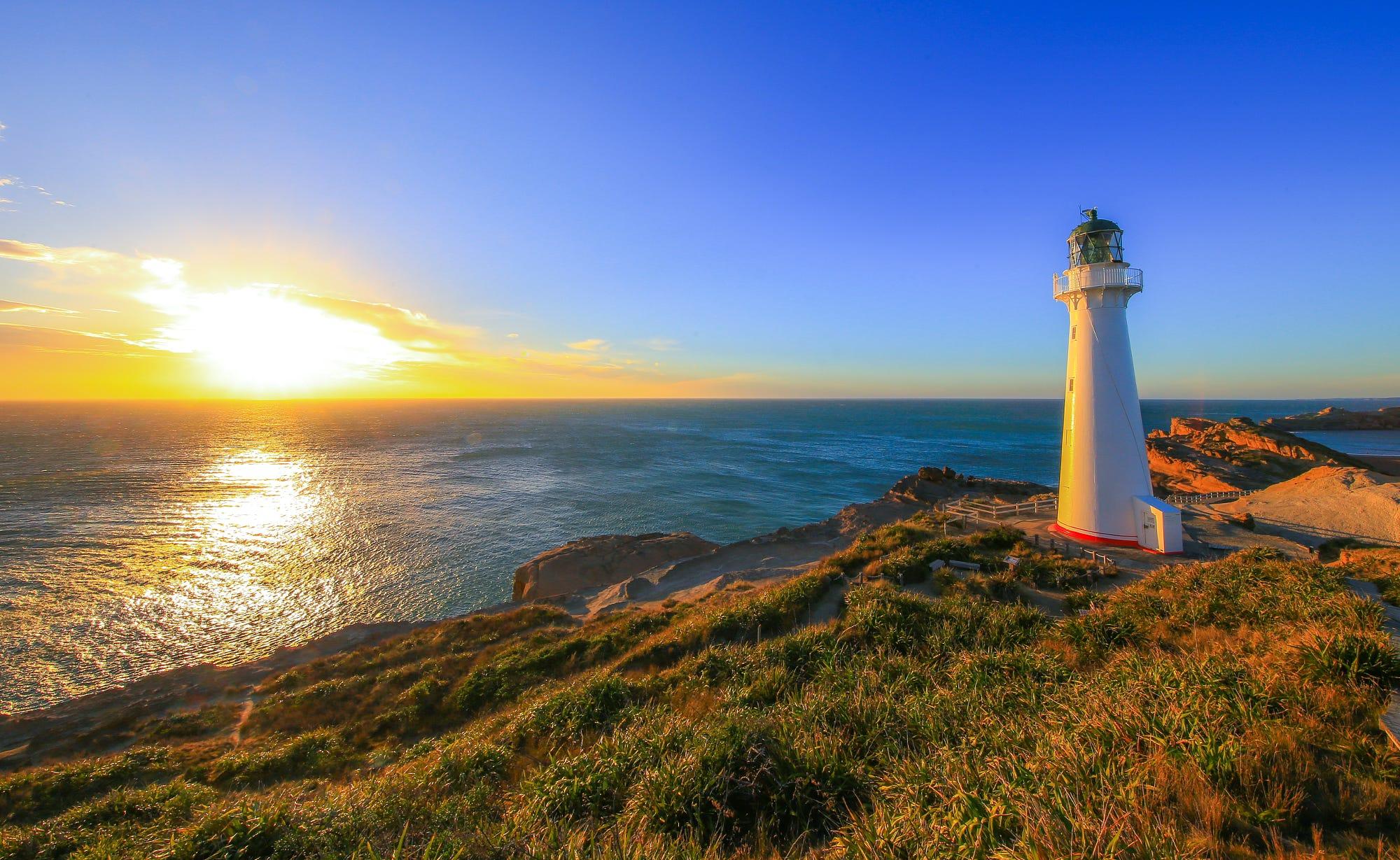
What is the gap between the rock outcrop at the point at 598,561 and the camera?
2170 centimetres

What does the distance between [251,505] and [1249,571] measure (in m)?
55.3

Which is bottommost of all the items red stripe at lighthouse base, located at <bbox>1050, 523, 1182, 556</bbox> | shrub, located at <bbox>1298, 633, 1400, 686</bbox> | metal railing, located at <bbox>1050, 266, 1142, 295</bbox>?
red stripe at lighthouse base, located at <bbox>1050, 523, 1182, 556</bbox>

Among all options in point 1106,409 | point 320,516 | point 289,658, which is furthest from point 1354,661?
point 320,516

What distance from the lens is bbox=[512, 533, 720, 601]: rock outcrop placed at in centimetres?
2170

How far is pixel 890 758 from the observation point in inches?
170

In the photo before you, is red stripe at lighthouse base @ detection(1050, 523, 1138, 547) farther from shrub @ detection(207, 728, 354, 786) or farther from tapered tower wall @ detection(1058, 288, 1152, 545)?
shrub @ detection(207, 728, 354, 786)

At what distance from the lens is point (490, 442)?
269 ft

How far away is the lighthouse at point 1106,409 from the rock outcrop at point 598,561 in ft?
48.0

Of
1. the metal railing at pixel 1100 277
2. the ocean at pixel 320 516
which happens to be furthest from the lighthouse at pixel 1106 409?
the ocean at pixel 320 516

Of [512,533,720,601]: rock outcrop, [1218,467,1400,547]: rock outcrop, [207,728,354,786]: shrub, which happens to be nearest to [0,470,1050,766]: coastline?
[512,533,720,601]: rock outcrop

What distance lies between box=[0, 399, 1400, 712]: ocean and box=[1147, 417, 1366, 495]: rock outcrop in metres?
9.39

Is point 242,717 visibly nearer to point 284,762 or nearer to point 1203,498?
point 284,762

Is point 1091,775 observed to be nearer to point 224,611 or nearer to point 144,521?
point 224,611

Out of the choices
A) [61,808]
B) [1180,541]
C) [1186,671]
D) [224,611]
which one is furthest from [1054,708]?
[224,611]
